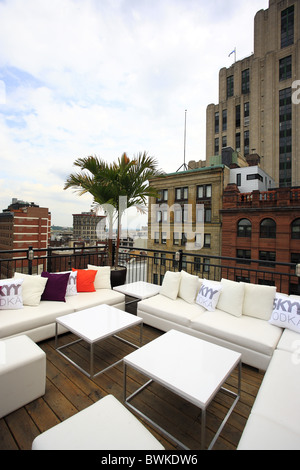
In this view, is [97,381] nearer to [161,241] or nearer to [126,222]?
[126,222]

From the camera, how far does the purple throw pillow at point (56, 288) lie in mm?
2871

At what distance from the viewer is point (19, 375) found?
153cm

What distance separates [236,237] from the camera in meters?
18.7

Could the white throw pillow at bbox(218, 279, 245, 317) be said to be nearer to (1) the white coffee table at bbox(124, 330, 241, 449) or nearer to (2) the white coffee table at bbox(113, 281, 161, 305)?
(1) the white coffee table at bbox(124, 330, 241, 449)

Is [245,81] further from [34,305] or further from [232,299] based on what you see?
[34,305]

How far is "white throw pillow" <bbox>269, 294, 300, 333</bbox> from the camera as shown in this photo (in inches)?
84.9

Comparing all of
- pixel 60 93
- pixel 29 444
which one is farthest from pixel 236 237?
pixel 29 444

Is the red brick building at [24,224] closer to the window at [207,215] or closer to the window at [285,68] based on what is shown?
the window at [207,215]

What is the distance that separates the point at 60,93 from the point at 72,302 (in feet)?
19.5

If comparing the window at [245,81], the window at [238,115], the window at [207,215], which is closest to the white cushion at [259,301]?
the window at [207,215]

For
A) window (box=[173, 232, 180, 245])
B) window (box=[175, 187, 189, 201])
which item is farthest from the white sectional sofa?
window (box=[175, 187, 189, 201])

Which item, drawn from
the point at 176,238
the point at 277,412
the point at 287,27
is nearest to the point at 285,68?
the point at 287,27

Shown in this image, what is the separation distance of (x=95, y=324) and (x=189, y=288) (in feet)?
4.62

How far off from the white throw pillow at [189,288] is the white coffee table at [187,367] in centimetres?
106
